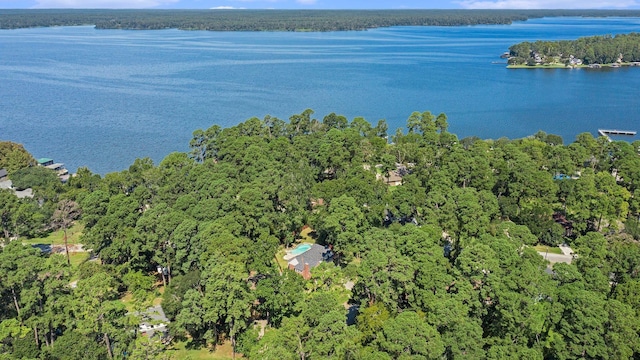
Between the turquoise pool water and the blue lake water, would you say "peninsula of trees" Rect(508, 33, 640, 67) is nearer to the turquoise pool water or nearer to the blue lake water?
the blue lake water

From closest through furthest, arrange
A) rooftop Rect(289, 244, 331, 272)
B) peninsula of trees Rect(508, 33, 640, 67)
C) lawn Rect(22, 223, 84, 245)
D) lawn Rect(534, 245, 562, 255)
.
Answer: rooftop Rect(289, 244, 331, 272)
lawn Rect(534, 245, 562, 255)
lawn Rect(22, 223, 84, 245)
peninsula of trees Rect(508, 33, 640, 67)

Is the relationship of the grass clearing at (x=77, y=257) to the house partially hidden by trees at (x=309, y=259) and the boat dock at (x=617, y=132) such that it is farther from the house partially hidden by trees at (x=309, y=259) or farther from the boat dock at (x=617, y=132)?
the boat dock at (x=617, y=132)

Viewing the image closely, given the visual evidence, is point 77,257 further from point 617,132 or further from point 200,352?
point 617,132

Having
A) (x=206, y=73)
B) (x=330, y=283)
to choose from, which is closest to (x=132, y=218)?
(x=330, y=283)

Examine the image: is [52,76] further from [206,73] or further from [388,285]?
[388,285]

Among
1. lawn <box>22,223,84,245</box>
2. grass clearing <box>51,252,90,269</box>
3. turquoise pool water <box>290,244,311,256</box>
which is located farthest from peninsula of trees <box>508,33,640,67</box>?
grass clearing <box>51,252,90,269</box>

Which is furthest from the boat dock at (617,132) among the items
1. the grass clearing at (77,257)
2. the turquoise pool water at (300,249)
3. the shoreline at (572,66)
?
the grass clearing at (77,257)
